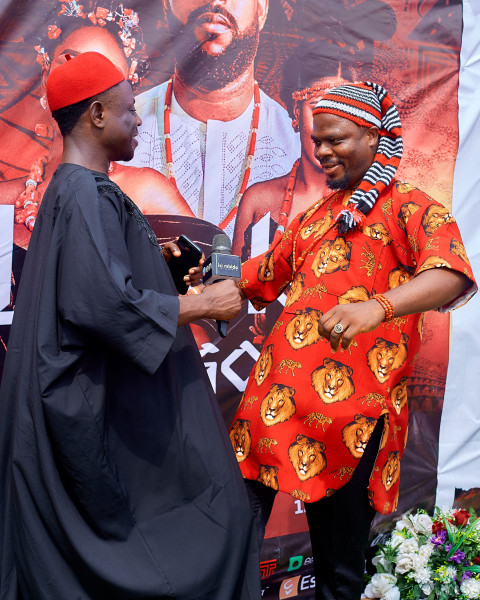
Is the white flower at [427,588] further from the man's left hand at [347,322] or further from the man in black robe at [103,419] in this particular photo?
the man's left hand at [347,322]

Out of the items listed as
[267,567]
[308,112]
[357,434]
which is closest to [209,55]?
[308,112]

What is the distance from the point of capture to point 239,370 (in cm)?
297

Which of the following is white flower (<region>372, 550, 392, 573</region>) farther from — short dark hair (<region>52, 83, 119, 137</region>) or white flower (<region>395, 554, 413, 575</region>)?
short dark hair (<region>52, 83, 119, 137</region>)

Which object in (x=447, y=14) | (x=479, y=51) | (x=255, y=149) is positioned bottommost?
(x=255, y=149)

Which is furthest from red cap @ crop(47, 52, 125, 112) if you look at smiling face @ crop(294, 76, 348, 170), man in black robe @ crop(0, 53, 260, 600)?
smiling face @ crop(294, 76, 348, 170)

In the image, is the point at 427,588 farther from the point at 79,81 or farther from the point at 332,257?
the point at 79,81

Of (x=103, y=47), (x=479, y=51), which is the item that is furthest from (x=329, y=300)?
(x=479, y=51)

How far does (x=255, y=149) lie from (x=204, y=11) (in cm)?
64

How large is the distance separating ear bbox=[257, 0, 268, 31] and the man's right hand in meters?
1.59

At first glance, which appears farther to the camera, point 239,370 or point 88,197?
point 239,370

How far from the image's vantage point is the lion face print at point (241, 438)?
2.10 metres

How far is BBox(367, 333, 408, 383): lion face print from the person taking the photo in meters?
2.03

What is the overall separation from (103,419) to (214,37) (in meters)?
1.90

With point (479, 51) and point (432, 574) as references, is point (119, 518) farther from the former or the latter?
point (479, 51)
